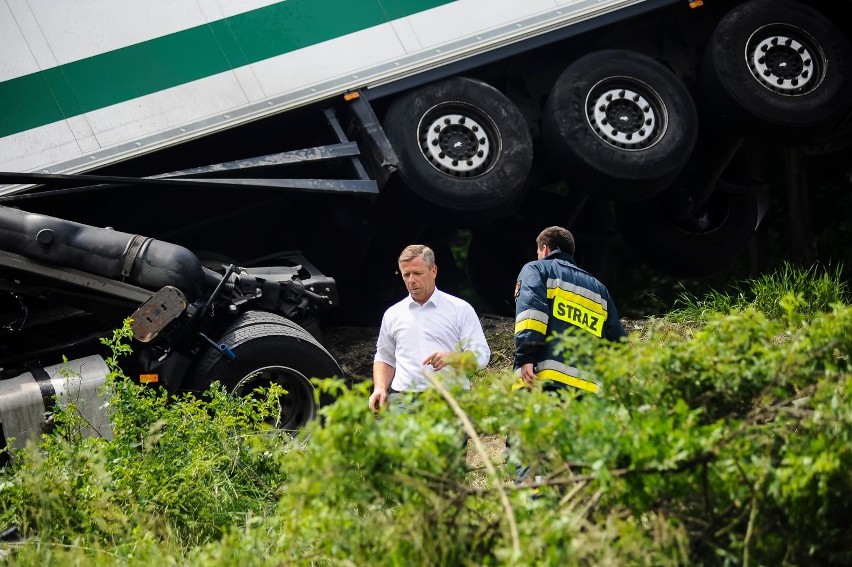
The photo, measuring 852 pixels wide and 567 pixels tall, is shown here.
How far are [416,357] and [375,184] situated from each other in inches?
99.0

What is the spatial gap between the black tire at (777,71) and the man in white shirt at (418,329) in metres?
3.78

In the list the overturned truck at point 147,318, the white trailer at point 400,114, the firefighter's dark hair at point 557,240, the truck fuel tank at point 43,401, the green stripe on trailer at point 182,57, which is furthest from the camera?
the white trailer at point 400,114

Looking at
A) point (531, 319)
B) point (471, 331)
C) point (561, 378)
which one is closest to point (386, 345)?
point (471, 331)

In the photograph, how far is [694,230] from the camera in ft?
30.3

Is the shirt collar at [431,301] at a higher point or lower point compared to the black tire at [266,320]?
lower

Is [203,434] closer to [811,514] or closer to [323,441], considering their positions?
[323,441]

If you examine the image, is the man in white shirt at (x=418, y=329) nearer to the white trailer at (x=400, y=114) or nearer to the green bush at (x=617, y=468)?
the green bush at (x=617, y=468)

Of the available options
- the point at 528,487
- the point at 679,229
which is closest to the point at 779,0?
the point at 679,229

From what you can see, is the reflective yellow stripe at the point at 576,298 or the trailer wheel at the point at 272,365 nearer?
the reflective yellow stripe at the point at 576,298

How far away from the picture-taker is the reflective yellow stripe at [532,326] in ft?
17.3

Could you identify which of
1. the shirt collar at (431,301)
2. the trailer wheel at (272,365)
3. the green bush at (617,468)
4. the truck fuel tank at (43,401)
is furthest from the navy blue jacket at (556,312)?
the truck fuel tank at (43,401)

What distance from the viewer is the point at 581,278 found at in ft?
17.9

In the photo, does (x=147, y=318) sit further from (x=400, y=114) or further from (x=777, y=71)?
(x=777, y=71)

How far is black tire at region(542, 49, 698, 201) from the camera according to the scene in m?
8.09
